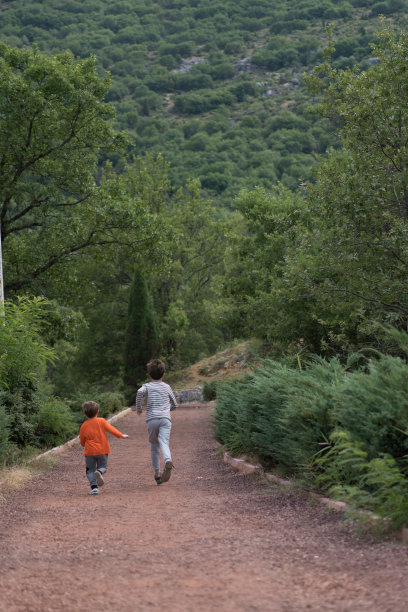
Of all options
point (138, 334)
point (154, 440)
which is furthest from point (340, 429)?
point (138, 334)

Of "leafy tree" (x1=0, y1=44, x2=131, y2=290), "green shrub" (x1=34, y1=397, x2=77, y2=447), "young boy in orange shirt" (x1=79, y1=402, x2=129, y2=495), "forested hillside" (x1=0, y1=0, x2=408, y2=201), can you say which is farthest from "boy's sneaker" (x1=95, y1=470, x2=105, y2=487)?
"forested hillside" (x1=0, y1=0, x2=408, y2=201)

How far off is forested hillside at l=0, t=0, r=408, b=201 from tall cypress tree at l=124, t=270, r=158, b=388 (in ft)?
90.8

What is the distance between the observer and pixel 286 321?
1738cm

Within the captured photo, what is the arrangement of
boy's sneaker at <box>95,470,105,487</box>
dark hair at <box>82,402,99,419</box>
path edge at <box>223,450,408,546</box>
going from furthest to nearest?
dark hair at <box>82,402,99,419</box>
boy's sneaker at <box>95,470,105,487</box>
path edge at <box>223,450,408,546</box>

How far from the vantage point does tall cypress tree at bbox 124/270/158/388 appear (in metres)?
37.4

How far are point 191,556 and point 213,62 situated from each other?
132000 mm

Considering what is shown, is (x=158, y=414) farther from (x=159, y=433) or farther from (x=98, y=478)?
(x=98, y=478)

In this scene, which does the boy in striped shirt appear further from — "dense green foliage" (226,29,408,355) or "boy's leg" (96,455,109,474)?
"dense green foliage" (226,29,408,355)

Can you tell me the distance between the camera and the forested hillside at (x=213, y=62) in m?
74.8

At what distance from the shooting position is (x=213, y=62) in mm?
128500

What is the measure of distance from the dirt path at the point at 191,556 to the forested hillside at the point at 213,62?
54665mm

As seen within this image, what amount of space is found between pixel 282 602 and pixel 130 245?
19076mm

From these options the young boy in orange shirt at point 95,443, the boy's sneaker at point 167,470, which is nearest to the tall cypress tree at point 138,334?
the boy's sneaker at point 167,470

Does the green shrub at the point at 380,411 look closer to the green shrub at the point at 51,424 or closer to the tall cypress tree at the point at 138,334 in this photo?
the green shrub at the point at 51,424
